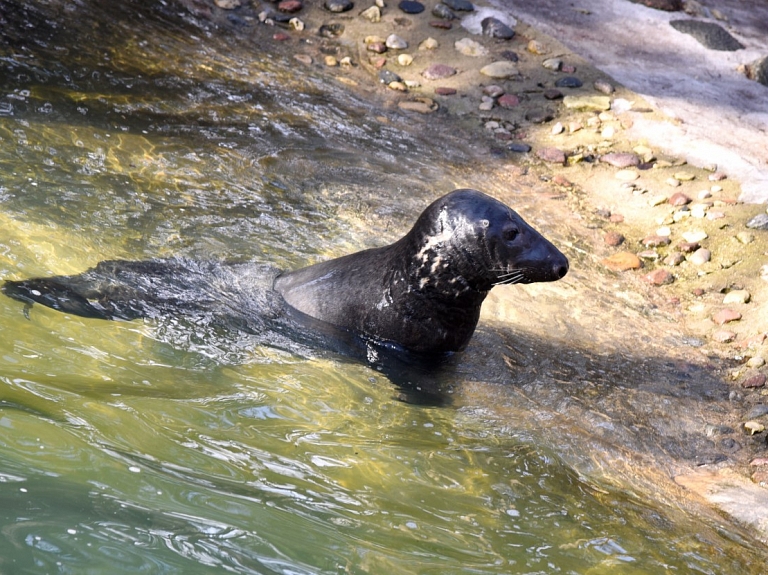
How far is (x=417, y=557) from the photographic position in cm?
293

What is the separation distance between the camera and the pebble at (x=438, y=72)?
923cm

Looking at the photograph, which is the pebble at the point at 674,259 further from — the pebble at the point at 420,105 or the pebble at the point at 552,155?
the pebble at the point at 420,105

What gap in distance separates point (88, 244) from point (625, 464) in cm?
346

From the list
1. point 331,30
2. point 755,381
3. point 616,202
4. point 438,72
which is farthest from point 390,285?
point 331,30

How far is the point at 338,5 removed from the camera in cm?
1002

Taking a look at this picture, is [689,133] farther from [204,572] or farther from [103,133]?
[204,572]

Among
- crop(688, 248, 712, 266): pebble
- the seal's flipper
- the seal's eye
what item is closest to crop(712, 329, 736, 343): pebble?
crop(688, 248, 712, 266): pebble

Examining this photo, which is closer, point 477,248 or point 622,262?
point 477,248

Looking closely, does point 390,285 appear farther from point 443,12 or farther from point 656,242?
point 443,12

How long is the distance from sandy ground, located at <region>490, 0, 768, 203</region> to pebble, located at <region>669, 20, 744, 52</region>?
9 cm

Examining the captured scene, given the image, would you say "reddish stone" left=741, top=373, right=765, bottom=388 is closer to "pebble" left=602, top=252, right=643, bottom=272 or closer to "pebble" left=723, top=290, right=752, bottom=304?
"pebble" left=723, top=290, right=752, bottom=304

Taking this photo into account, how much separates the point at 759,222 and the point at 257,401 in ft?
15.9

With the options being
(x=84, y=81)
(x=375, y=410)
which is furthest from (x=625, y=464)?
(x=84, y=81)

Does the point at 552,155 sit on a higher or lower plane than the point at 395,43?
lower
